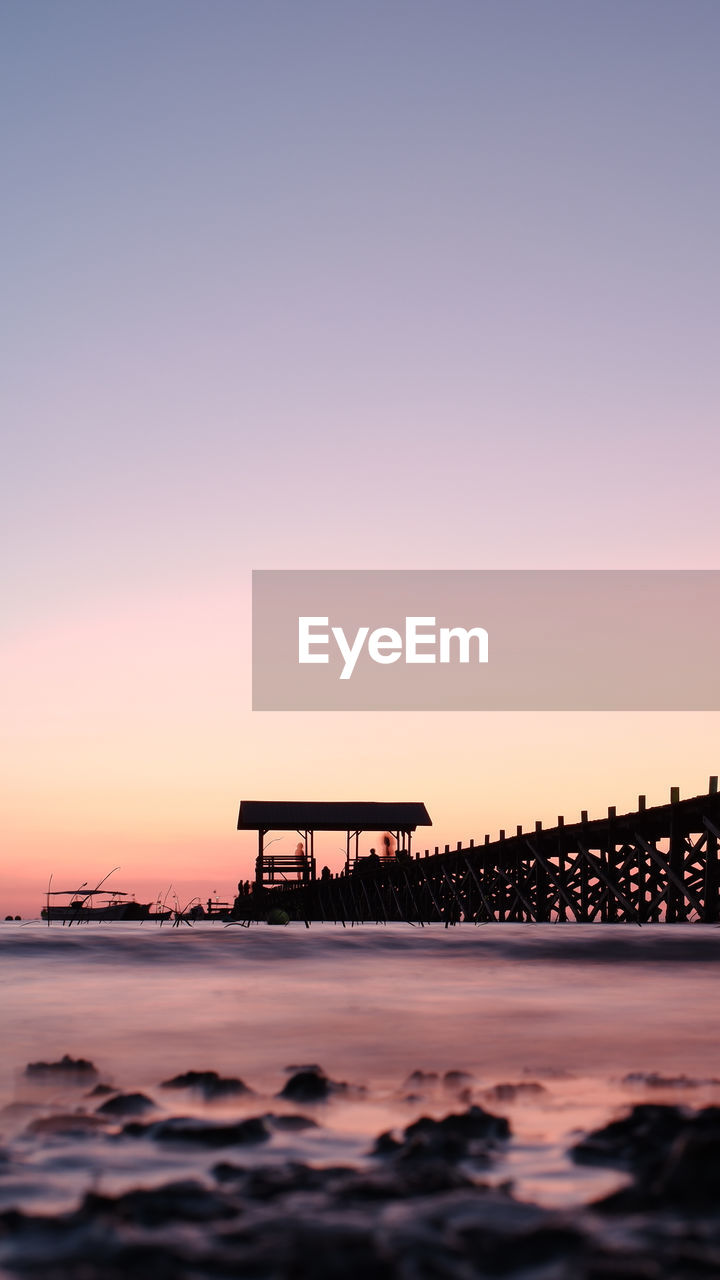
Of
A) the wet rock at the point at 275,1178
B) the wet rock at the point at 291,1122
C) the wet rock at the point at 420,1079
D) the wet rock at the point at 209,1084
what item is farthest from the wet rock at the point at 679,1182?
the wet rock at the point at 209,1084

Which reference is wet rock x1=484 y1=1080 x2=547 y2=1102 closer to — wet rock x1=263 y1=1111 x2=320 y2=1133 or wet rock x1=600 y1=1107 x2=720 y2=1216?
Answer: wet rock x1=263 y1=1111 x2=320 y2=1133

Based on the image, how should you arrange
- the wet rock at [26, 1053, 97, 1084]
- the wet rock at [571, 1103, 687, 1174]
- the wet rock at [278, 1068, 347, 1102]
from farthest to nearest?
the wet rock at [26, 1053, 97, 1084] < the wet rock at [278, 1068, 347, 1102] < the wet rock at [571, 1103, 687, 1174]

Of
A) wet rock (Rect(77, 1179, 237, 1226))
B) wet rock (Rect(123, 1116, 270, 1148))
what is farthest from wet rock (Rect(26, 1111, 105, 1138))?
wet rock (Rect(77, 1179, 237, 1226))

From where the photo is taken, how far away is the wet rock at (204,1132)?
113 inches

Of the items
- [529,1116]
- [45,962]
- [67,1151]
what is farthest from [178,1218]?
[45,962]

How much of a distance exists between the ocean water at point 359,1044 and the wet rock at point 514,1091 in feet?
0.05

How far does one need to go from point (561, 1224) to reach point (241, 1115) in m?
1.42

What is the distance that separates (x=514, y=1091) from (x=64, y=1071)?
1.70 m

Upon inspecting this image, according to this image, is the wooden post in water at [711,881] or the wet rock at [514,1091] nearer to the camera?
the wet rock at [514,1091]

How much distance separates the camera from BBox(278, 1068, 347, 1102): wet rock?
348 cm

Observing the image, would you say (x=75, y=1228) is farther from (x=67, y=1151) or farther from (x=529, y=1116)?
(x=529, y=1116)

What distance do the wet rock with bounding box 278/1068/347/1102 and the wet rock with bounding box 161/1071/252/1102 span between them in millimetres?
156

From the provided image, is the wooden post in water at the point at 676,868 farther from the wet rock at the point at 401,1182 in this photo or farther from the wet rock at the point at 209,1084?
the wet rock at the point at 401,1182

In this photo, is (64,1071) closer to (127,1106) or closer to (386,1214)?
(127,1106)
